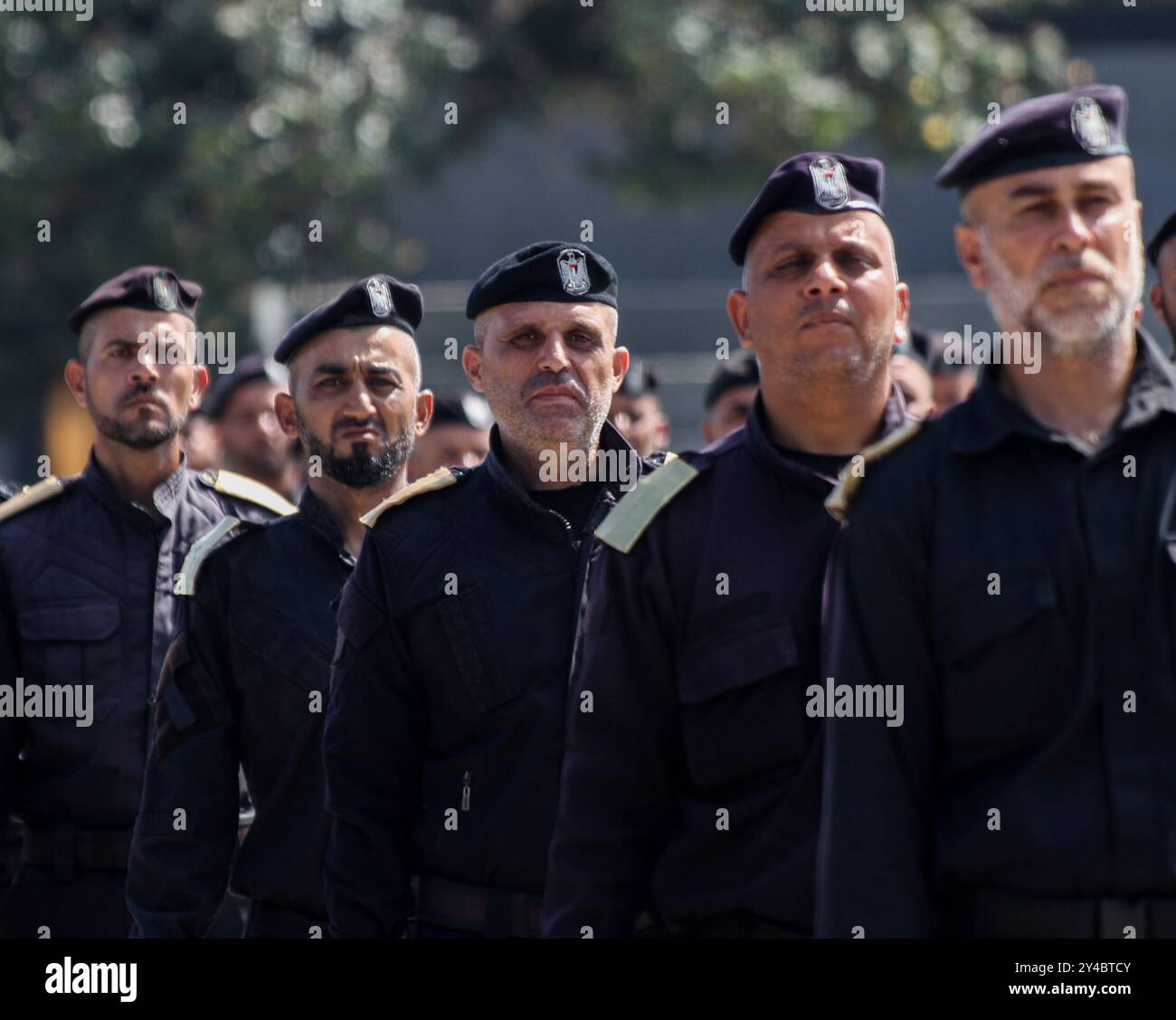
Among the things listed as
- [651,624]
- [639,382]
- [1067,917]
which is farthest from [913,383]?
[1067,917]

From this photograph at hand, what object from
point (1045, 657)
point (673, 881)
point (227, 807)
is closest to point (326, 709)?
point (227, 807)

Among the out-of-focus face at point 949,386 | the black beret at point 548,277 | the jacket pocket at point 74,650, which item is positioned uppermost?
the out-of-focus face at point 949,386

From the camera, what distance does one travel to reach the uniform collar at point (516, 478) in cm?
416

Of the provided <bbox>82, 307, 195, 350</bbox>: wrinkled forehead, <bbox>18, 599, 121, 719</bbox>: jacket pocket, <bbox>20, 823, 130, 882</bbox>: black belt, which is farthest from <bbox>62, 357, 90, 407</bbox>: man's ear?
<bbox>20, 823, 130, 882</bbox>: black belt

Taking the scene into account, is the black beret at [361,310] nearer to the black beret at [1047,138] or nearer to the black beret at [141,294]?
the black beret at [141,294]

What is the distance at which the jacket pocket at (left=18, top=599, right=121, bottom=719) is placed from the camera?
205 inches

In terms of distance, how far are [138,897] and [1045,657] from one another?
2518 millimetres

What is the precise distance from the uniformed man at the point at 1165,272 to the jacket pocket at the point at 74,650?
8.95 feet

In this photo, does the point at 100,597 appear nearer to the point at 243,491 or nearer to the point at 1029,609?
the point at 243,491

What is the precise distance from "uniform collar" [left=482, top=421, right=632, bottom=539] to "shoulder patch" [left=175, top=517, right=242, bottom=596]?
2.72 ft

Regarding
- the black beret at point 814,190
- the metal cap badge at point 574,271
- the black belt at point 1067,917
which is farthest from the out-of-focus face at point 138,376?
the black belt at point 1067,917

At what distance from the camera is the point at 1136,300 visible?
2973 mm

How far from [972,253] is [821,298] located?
48 centimetres

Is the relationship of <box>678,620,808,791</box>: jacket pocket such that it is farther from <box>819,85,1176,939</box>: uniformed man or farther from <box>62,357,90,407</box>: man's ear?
<box>62,357,90,407</box>: man's ear
